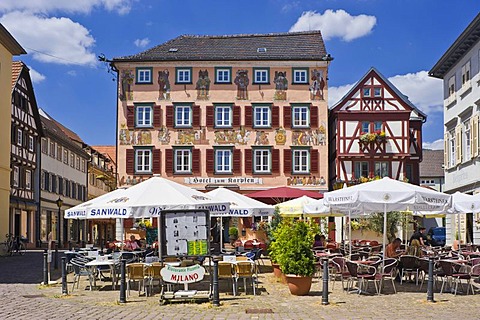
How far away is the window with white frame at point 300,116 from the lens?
147 ft

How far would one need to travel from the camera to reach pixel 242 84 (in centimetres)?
4509

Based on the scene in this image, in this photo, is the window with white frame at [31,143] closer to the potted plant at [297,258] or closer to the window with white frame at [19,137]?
the window with white frame at [19,137]

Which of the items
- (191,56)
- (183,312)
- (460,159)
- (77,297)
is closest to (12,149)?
(191,56)

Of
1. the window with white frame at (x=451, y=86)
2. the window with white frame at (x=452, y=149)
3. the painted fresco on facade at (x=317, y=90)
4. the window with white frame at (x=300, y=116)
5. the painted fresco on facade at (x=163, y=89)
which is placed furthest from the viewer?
the painted fresco on facade at (x=163, y=89)

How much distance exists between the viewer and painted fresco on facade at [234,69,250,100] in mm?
45031

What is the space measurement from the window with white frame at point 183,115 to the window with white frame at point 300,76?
6835 mm

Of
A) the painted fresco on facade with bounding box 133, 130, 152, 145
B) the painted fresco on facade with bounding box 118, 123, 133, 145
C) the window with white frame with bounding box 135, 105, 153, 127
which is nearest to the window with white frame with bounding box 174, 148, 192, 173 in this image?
the painted fresco on facade with bounding box 133, 130, 152, 145

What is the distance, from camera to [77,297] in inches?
608

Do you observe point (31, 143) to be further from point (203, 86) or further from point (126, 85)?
point (203, 86)

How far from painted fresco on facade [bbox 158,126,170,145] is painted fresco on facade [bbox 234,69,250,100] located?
16.3ft

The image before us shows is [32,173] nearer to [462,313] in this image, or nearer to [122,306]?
[122,306]

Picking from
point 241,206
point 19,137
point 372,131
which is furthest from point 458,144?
point 19,137

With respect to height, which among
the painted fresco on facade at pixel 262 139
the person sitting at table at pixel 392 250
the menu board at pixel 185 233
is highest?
the painted fresco on facade at pixel 262 139

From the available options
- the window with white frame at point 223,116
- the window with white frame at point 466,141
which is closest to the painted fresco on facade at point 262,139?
the window with white frame at point 223,116
